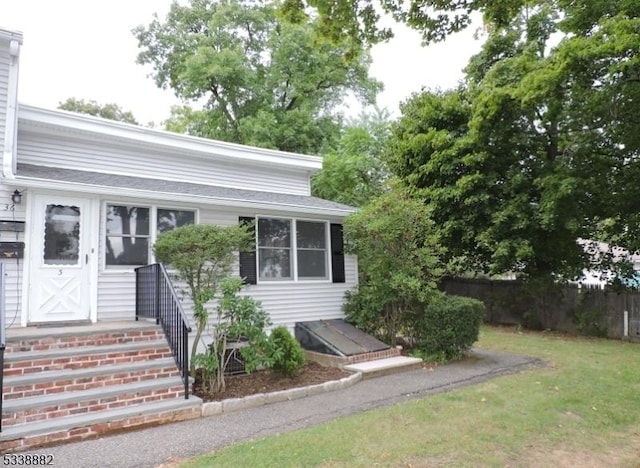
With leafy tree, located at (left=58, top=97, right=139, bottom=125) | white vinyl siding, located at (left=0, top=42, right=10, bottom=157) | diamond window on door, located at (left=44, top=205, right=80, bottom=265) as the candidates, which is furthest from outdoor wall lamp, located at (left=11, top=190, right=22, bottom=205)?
leafy tree, located at (left=58, top=97, right=139, bottom=125)

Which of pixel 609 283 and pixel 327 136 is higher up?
pixel 327 136

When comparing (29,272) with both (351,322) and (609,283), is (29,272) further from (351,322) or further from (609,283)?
(609,283)

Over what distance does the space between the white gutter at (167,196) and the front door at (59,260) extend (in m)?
0.37

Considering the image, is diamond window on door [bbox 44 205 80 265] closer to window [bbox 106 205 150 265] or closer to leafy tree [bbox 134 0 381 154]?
window [bbox 106 205 150 265]

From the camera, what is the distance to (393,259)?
8.79m

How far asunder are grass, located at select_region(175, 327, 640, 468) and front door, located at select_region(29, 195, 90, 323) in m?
3.94

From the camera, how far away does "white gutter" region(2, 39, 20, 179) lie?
6613mm

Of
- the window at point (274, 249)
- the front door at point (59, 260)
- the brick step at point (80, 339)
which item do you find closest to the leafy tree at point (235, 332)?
the brick step at point (80, 339)

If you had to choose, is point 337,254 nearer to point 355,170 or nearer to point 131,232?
point 131,232

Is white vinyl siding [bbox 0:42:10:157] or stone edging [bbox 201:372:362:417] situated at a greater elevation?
white vinyl siding [bbox 0:42:10:157]

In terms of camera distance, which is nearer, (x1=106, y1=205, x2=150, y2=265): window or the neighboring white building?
Result: the neighboring white building

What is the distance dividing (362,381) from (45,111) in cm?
707

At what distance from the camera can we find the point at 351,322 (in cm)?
948

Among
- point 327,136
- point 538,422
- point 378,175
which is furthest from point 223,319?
point 327,136
